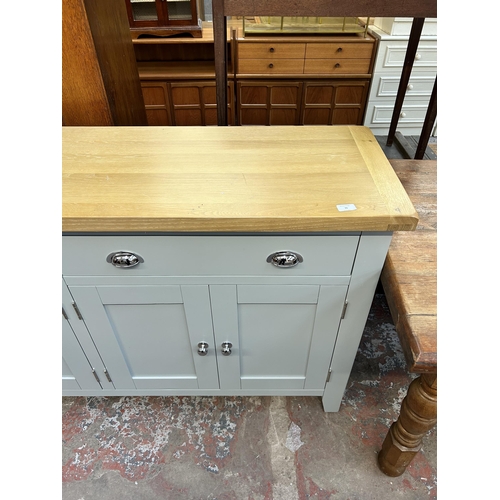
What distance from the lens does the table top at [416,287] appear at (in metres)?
0.70

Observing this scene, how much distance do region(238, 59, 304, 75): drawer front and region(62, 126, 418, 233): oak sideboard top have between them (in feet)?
5.44

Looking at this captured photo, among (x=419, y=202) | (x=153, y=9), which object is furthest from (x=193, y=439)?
(x=153, y=9)

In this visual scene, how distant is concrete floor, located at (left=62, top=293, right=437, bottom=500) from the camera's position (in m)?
1.09

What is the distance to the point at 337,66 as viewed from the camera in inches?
95.6

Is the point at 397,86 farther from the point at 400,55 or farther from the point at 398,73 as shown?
the point at 400,55

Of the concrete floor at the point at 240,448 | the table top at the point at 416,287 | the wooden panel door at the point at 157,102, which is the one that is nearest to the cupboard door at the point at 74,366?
the concrete floor at the point at 240,448

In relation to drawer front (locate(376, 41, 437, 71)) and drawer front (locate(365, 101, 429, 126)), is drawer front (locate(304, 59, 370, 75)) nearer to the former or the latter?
drawer front (locate(376, 41, 437, 71))

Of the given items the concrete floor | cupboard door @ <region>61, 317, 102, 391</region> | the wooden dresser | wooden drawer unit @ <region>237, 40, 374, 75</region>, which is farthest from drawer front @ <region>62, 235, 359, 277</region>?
wooden drawer unit @ <region>237, 40, 374, 75</region>

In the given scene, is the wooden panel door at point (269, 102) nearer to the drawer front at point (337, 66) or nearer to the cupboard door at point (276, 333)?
the drawer front at point (337, 66)

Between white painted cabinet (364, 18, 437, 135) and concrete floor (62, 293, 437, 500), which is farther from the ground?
white painted cabinet (364, 18, 437, 135)

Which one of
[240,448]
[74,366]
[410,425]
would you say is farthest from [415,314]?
[74,366]

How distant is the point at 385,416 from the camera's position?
4.10 ft

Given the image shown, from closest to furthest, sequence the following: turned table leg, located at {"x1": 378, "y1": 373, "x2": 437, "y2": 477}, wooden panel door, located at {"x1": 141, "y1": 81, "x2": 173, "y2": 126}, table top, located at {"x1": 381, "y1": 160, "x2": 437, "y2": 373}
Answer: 1. table top, located at {"x1": 381, "y1": 160, "x2": 437, "y2": 373}
2. turned table leg, located at {"x1": 378, "y1": 373, "x2": 437, "y2": 477}
3. wooden panel door, located at {"x1": 141, "y1": 81, "x2": 173, "y2": 126}

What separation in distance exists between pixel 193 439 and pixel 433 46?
9.08ft
